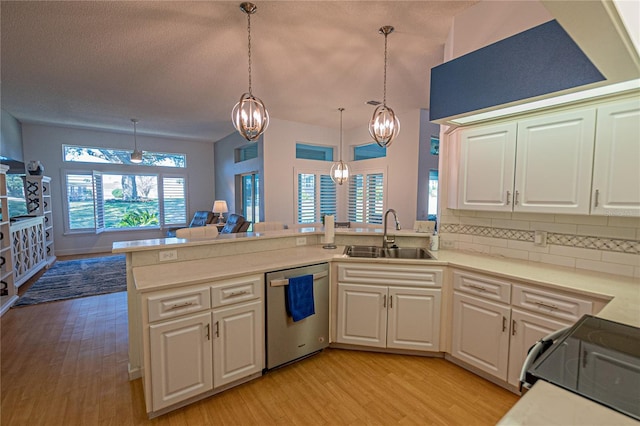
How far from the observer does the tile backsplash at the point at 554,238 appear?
2.06 m

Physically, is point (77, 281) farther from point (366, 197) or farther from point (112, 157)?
point (366, 197)

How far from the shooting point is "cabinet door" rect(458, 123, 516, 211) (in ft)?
7.84

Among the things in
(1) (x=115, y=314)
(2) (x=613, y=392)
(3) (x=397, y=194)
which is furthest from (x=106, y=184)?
(2) (x=613, y=392)

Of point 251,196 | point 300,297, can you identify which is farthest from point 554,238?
point 251,196

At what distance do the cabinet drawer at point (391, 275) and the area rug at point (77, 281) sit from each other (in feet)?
12.7

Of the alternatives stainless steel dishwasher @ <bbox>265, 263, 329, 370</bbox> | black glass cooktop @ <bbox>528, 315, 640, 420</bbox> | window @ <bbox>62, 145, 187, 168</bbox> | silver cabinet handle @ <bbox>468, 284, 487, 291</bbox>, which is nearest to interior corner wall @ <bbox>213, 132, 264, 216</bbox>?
window @ <bbox>62, 145, 187, 168</bbox>

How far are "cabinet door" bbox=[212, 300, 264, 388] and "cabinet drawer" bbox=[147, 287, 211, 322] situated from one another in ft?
0.42

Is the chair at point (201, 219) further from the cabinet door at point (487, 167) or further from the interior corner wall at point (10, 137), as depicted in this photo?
the cabinet door at point (487, 167)

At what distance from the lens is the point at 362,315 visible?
2652 millimetres

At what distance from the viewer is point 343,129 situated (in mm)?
7051

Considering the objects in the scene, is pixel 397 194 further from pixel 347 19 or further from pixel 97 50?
pixel 97 50

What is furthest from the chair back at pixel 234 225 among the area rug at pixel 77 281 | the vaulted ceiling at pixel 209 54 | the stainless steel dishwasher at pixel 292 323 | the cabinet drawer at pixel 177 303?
the cabinet drawer at pixel 177 303

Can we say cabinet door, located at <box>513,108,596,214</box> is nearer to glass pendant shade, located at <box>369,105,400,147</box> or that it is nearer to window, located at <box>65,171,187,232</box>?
glass pendant shade, located at <box>369,105,400,147</box>

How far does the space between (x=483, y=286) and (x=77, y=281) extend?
598 cm
